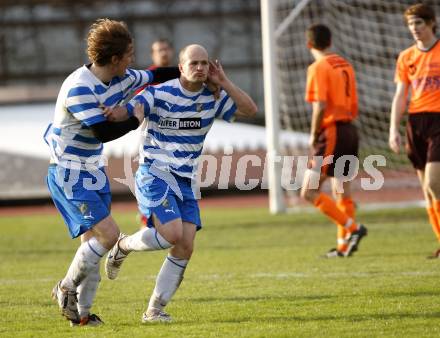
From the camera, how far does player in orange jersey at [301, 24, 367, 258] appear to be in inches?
376

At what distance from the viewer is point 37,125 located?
21.1 meters

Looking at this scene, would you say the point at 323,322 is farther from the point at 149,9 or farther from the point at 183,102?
the point at 149,9

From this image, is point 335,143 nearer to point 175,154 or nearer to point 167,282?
point 175,154

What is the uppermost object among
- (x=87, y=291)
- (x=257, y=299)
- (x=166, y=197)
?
(x=166, y=197)

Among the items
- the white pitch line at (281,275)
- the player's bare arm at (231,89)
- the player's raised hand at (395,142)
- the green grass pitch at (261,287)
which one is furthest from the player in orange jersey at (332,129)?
the player's bare arm at (231,89)

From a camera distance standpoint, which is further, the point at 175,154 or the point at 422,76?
the point at 422,76

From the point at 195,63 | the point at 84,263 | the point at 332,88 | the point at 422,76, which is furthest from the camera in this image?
the point at 332,88

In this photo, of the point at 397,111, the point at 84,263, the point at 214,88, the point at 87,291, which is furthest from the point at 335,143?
the point at 84,263

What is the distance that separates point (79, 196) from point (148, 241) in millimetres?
529

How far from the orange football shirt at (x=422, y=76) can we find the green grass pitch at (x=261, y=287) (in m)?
1.40

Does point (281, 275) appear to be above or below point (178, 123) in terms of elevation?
below

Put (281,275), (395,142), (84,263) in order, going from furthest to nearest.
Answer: (395,142) < (281,275) < (84,263)

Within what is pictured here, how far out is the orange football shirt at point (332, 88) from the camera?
9578 millimetres

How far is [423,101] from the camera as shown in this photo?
871 cm
